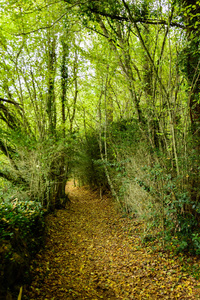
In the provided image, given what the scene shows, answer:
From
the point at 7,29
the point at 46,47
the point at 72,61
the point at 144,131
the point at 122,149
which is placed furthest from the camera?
the point at 72,61

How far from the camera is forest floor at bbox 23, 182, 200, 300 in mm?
3275

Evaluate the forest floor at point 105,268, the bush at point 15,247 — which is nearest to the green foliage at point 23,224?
the bush at point 15,247

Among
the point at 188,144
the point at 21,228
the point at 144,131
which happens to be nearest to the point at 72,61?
the point at 144,131

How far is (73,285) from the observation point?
3.50 meters

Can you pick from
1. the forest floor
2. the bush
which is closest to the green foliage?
the bush

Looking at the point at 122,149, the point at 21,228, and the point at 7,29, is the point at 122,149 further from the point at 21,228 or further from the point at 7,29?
the point at 7,29

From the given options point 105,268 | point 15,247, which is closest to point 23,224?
point 15,247

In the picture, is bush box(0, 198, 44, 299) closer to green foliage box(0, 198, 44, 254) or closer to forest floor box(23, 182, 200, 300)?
green foliage box(0, 198, 44, 254)

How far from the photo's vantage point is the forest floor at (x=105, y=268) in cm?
328

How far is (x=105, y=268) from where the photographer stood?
→ 13.9 ft

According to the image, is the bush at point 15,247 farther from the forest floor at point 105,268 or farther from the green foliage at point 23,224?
the forest floor at point 105,268

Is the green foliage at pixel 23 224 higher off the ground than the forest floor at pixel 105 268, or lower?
higher

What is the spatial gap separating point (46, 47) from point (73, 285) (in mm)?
8117

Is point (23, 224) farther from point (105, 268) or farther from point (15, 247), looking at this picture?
point (105, 268)
